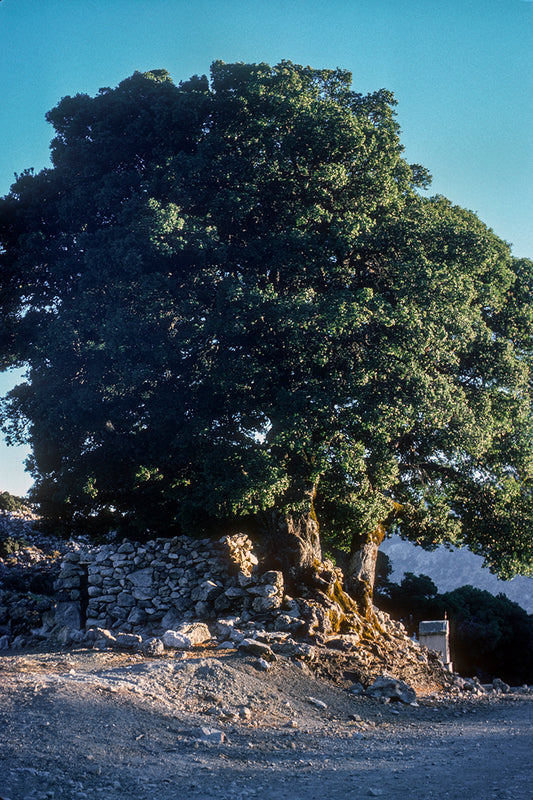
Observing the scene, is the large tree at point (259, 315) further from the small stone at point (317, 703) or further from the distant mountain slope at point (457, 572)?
the distant mountain slope at point (457, 572)

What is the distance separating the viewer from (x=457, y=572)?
4928 cm

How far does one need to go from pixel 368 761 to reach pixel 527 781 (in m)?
1.82

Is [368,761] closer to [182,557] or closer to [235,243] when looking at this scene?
[182,557]

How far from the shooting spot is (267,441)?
14844 millimetres

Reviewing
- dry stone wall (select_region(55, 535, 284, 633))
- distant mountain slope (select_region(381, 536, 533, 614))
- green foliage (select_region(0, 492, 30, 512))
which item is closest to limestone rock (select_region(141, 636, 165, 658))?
dry stone wall (select_region(55, 535, 284, 633))

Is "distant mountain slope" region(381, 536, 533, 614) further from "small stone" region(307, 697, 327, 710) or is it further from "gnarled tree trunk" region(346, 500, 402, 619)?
"small stone" region(307, 697, 327, 710)

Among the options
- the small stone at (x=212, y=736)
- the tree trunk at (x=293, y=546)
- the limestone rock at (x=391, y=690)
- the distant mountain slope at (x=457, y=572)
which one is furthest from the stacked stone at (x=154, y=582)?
the distant mountain slope at (x=457, y=572)

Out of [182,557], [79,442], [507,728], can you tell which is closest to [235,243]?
[79,442]

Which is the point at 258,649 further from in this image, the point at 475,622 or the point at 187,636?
the point at 475,622

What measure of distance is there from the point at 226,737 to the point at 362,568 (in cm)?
1046

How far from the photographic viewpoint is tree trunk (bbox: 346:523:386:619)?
16.8 m

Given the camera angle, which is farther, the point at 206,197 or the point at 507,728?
the point at 206,197

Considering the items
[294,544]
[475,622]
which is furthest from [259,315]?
[475,622]

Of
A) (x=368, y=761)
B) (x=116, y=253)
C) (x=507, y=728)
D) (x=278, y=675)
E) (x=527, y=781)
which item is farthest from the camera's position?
(x=116, y=253)
